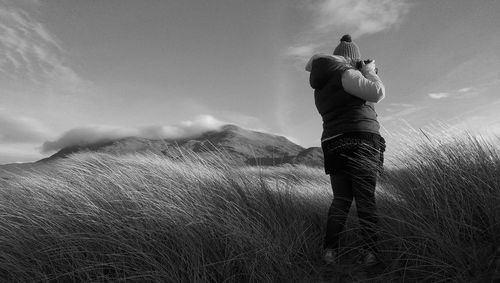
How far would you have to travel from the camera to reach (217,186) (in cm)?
318

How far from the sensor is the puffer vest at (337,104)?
8.27 feet

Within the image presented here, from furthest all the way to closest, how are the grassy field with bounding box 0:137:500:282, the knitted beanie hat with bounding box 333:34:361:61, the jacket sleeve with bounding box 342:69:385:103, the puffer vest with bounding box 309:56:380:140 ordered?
the knitted beanie hat with bounding box 333:34:361:61 < the puffer vest with bounding box 309:56:380:140 < the jacket sleeve with bounding box 342:69:385:103 < the grassy field with bounding box 0:137:500:282

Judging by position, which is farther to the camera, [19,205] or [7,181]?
[7,181]

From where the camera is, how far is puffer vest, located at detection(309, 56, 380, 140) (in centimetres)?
252

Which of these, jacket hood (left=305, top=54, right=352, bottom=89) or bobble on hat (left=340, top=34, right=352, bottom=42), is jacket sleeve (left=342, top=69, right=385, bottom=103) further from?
bobble on hat (left=340, top=34, right=352, bottom=42)

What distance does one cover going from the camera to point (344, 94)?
2.56 m

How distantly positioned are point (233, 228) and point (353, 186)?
951 mm

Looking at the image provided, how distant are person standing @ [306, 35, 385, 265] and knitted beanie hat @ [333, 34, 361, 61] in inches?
6.4

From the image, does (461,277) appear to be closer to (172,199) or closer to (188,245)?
(188,245)

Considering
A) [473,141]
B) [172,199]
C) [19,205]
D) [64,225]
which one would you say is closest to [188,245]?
[172,199]

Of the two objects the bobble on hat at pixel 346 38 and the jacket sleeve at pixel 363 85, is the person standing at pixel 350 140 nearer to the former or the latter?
the jacket sleeve at pixel 363 85

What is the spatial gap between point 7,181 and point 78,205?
6.10 feet

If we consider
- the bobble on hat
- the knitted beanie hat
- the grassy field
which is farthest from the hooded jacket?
the grassy field

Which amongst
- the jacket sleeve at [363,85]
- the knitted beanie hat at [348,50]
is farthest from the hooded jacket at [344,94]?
the knitted beanie hat at [348,50]
